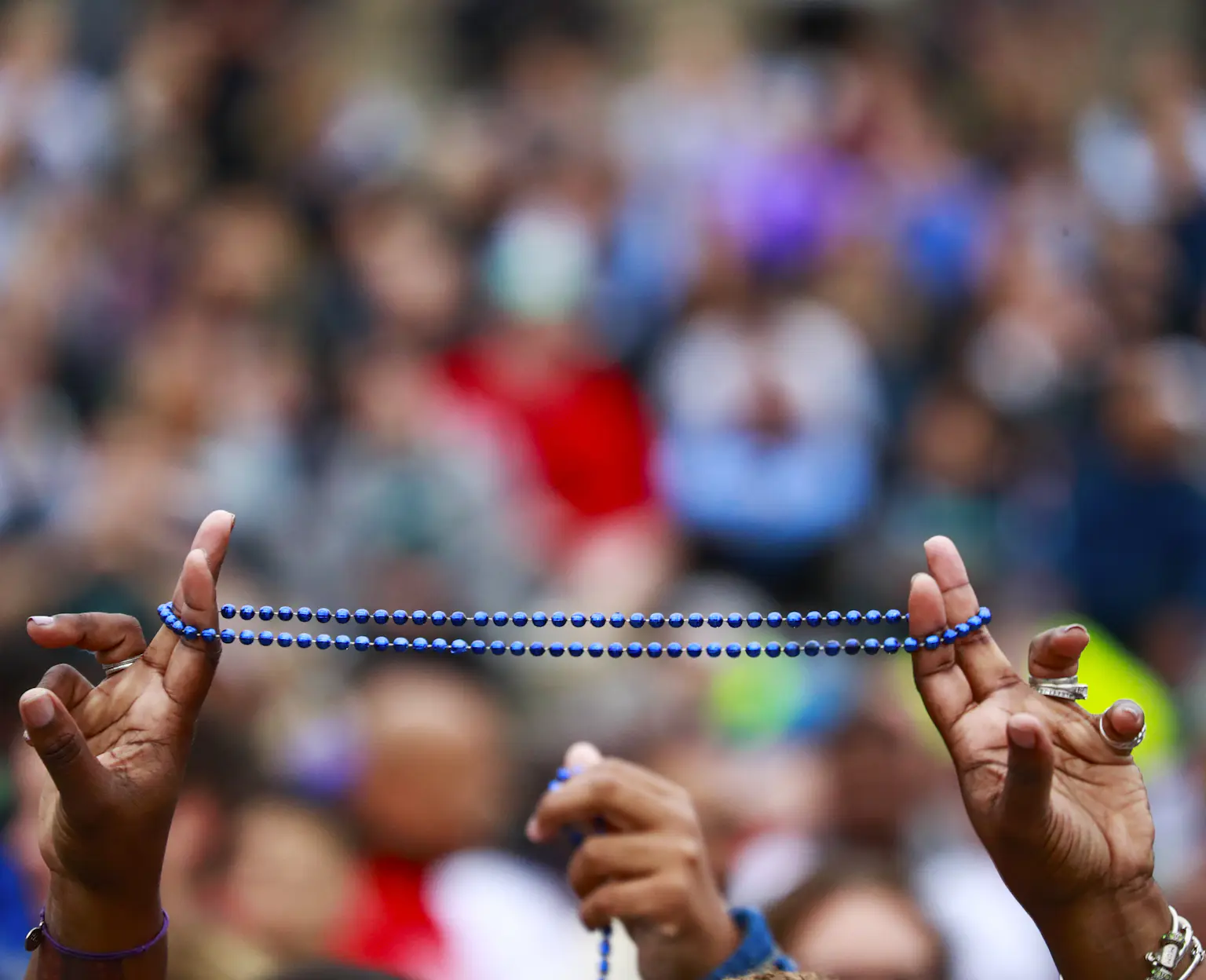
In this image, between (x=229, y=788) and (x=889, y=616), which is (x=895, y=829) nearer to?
(x=229, y=788)

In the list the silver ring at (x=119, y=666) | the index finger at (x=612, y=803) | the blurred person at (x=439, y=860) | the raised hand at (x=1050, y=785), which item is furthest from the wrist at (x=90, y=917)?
the blurred person at (x=439, y=860)

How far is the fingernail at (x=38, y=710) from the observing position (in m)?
1.90

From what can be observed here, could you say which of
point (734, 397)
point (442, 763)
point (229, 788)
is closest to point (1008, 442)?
point (734, 397)

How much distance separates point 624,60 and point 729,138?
1.20 m

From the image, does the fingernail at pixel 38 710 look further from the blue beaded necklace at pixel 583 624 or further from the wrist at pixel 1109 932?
the wrist at pixel 1109 932

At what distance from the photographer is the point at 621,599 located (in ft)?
19.0

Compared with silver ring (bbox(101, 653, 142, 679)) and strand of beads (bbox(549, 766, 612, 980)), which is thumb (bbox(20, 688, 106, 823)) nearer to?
silver ring (bbox(101, 653, 142, 679))

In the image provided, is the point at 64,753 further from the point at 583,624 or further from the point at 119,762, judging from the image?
the point at 583,624

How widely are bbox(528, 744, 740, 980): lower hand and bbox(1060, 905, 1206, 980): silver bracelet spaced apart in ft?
2.40

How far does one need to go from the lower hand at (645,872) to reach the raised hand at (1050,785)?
1.79 ft

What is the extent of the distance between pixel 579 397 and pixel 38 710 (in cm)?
475

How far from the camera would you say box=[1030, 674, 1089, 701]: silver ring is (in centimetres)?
221

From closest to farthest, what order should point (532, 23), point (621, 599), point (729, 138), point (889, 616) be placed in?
point (889, 616), point (621, 599), point (729, 138), point (532, 23)

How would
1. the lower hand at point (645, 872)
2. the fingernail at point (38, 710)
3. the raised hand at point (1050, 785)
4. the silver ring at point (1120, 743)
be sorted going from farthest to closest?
the lower hand at point (645, 872) < the silver ring at point (1120, 743) < the raised hand at point (1050, 785) < the fingernail at point (38, 710)
